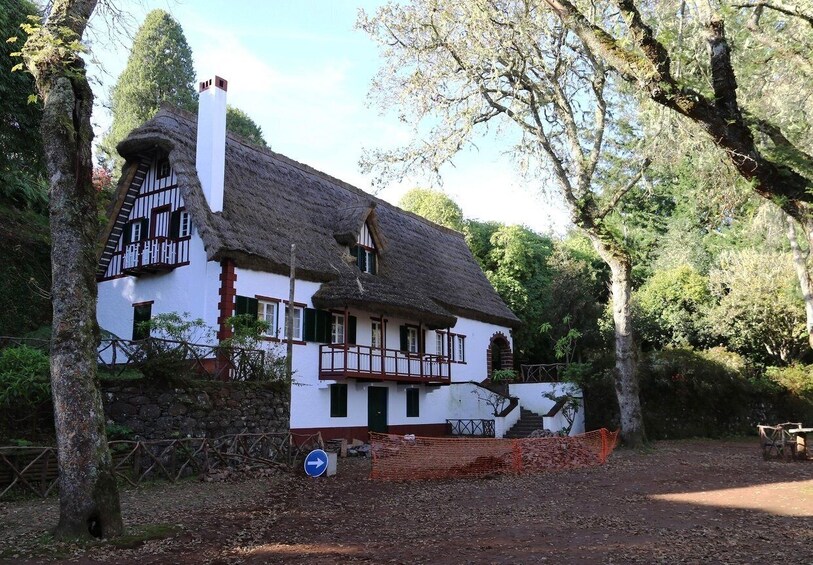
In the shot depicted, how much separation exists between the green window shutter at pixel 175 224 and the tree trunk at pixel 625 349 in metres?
11.9

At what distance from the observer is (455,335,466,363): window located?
26812 mm

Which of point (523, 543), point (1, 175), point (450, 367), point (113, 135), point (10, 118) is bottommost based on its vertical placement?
point (523, 543)

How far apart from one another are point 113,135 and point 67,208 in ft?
126

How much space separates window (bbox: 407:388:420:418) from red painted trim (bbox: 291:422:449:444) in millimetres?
395

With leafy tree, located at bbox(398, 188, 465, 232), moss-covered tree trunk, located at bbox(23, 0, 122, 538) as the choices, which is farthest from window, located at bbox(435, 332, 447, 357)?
moss-covered tree trunk, located at bbox(23, 0, 122, 538)

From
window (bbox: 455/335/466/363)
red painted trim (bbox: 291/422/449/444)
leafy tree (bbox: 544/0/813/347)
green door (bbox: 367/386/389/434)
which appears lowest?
red painted trim (bbox: 291/422/449/444)

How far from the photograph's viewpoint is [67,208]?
786 cm

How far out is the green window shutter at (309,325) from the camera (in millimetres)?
19156

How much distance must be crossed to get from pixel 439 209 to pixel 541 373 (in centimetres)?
1665

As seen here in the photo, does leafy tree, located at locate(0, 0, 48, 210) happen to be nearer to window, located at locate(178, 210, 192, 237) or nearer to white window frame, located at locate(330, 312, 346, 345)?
window, located at locate(178, 210, 192, 237)

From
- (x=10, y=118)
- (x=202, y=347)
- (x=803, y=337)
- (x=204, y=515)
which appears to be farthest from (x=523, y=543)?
(x=803, y=337)

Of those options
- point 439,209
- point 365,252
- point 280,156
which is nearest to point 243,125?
point 439,209

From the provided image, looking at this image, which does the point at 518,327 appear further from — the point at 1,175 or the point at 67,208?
the point at 67,208

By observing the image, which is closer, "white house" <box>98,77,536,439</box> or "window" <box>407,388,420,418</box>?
"white house" <box>98,77,536,439</box>
